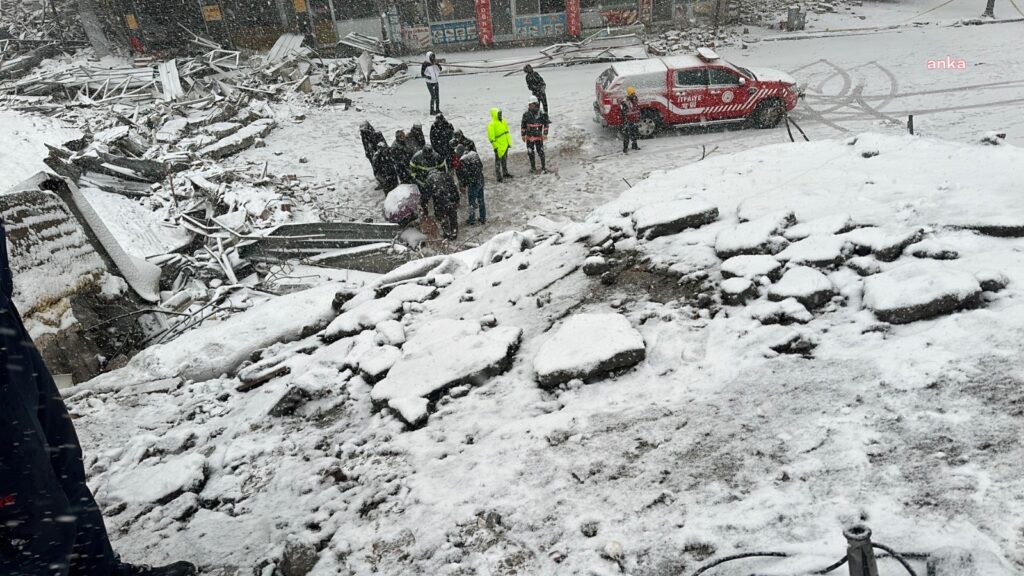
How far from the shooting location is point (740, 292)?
395 cm

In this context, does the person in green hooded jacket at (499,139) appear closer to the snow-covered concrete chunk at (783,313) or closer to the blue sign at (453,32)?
the snow-covered concrete chunk at (783,313)

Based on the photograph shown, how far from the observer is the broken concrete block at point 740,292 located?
396 cm

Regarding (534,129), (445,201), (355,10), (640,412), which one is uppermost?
(355,10)

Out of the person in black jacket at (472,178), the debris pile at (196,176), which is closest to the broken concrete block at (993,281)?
the debris pile at (196,176)

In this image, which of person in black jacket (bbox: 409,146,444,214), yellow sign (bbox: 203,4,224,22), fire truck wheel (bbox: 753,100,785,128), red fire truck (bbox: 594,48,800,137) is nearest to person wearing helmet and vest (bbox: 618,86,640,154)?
red fire truck (bbox: 594,48,800,137)

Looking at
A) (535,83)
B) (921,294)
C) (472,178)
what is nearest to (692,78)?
(535,83)

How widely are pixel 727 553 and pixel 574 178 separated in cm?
915

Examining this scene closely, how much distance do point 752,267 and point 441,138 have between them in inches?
290

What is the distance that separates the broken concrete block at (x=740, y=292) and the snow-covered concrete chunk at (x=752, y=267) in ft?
0.31

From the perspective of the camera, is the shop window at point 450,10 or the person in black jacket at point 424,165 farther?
the shop window at point 450,10

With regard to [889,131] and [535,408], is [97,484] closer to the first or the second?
[535,408]

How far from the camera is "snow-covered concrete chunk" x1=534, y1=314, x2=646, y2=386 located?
3684 millimetres

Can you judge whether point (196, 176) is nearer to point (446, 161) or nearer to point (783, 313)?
point (446, 161)

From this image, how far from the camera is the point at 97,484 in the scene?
3.93 metres
